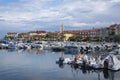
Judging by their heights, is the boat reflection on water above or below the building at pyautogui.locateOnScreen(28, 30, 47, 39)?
below

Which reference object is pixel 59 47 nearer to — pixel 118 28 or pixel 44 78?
pixel 44 78

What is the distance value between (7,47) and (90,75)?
188ft

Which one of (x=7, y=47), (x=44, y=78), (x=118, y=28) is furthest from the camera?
(x=118, y=28)

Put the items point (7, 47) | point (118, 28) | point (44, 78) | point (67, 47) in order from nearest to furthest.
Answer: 1. point (44, 78)
2. point (67, 47)
3. point (7, 47)
4. point (118, 28)

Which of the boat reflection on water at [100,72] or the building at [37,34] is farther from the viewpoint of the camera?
the building at [37,34]

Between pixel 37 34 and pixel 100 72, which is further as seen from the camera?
pixel 37 34

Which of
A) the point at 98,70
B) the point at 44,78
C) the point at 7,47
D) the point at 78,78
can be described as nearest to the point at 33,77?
the point at 44,78

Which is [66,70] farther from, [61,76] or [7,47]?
[7,47]

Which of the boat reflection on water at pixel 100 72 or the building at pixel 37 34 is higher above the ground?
the building at pixel 37 34

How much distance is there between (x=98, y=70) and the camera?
30500 mm

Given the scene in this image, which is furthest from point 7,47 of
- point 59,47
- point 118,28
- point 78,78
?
point 118,28

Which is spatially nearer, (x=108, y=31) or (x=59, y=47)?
(x=59, y=47)

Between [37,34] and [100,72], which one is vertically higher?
[37,34]

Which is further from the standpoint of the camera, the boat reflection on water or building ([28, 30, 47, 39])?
building ([28, 30, 47, 39])
